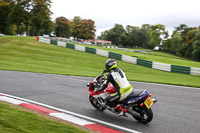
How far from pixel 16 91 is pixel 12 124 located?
4.66m

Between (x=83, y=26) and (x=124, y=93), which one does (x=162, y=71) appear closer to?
(x=124, y=93)

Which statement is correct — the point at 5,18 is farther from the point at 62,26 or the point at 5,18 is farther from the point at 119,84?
the point at 119,84

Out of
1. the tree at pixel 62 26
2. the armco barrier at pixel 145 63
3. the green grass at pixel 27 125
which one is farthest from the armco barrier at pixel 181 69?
the tree at pixel 62 26

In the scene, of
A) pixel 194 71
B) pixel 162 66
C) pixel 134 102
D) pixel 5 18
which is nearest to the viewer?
pixel 134 102

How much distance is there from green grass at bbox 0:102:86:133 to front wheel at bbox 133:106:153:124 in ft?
6.19

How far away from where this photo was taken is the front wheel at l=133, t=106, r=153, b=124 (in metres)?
5.50

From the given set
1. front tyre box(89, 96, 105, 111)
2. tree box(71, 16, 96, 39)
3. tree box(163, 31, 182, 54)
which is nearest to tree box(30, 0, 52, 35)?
tree box(71, 16, 96, 39)

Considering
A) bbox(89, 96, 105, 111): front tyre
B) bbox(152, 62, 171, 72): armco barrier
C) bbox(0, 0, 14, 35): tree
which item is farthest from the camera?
bbox(0, 0, 14, 35): tree

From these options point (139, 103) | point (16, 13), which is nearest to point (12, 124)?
point (139, 103)

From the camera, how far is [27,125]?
15.1 feet

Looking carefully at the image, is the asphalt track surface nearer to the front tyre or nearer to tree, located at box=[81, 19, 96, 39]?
the front tyre

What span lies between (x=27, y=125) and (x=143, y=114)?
312 centimetres

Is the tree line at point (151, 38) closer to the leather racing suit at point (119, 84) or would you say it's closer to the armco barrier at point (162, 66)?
the armco barrier at point (162, 66)

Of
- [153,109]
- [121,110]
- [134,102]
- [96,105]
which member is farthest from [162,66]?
[134,102]
